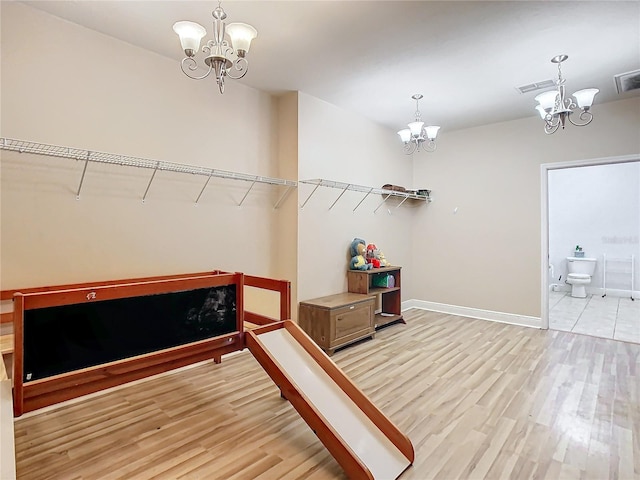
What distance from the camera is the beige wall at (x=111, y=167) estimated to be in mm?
2561

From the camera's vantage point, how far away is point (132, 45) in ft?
10.1

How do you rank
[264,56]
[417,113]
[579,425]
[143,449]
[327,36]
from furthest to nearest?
1. [417,113]
2. [264,56]
3. [327,36]
4. [579,425]
5. [143,449]

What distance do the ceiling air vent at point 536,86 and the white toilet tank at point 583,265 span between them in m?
5.11

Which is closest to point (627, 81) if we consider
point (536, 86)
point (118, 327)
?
point (536, 86)

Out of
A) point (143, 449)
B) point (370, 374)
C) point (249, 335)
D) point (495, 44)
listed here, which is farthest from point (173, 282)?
point (495, 44)

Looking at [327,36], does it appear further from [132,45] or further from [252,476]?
[252,476]

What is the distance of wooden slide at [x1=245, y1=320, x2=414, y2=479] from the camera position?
6.42ft

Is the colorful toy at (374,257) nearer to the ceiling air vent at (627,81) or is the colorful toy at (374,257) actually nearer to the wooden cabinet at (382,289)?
the wooden cabinet at (382,289)

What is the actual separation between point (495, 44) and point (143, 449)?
13.2 ft

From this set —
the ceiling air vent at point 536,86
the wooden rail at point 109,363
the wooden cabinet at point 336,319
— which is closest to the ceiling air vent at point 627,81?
the ceiling air vent at point 536,86

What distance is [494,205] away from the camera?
17.6ft

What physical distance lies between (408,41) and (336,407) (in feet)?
9.59

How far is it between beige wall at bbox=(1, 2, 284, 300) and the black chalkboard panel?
104 centimetres

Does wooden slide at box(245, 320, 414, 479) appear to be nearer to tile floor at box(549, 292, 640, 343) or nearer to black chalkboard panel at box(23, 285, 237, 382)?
A: black chalkboard panel at box(23, 285, 237, 382)
